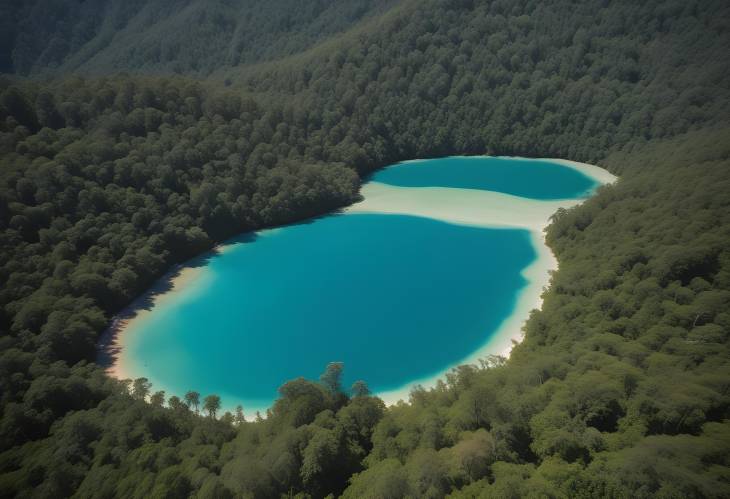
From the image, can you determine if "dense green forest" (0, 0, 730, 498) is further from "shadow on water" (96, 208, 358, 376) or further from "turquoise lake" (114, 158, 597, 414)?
"turquoise lake" (114, 158, 597, 414)

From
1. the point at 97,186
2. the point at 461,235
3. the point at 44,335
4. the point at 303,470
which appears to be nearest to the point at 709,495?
the point at 303,470

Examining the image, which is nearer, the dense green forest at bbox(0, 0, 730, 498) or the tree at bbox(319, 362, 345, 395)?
the dense green forest at bbox(0, 0, 730, 498)

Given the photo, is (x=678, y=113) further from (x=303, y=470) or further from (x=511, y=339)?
Answer: (x=303, y=470)

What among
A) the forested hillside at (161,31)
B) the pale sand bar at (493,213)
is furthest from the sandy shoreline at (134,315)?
the forested hillside at (161,31)

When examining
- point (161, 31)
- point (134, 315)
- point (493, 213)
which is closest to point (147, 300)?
point (134, 315)

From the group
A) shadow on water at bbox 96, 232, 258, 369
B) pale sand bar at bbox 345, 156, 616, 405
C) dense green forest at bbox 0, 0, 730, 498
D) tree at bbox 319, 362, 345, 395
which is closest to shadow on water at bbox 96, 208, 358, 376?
shadow on water at bbox 96, 232, 258, 369

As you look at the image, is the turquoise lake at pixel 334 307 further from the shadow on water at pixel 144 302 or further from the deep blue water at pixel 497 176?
the deep blue water at pixel 497 176
